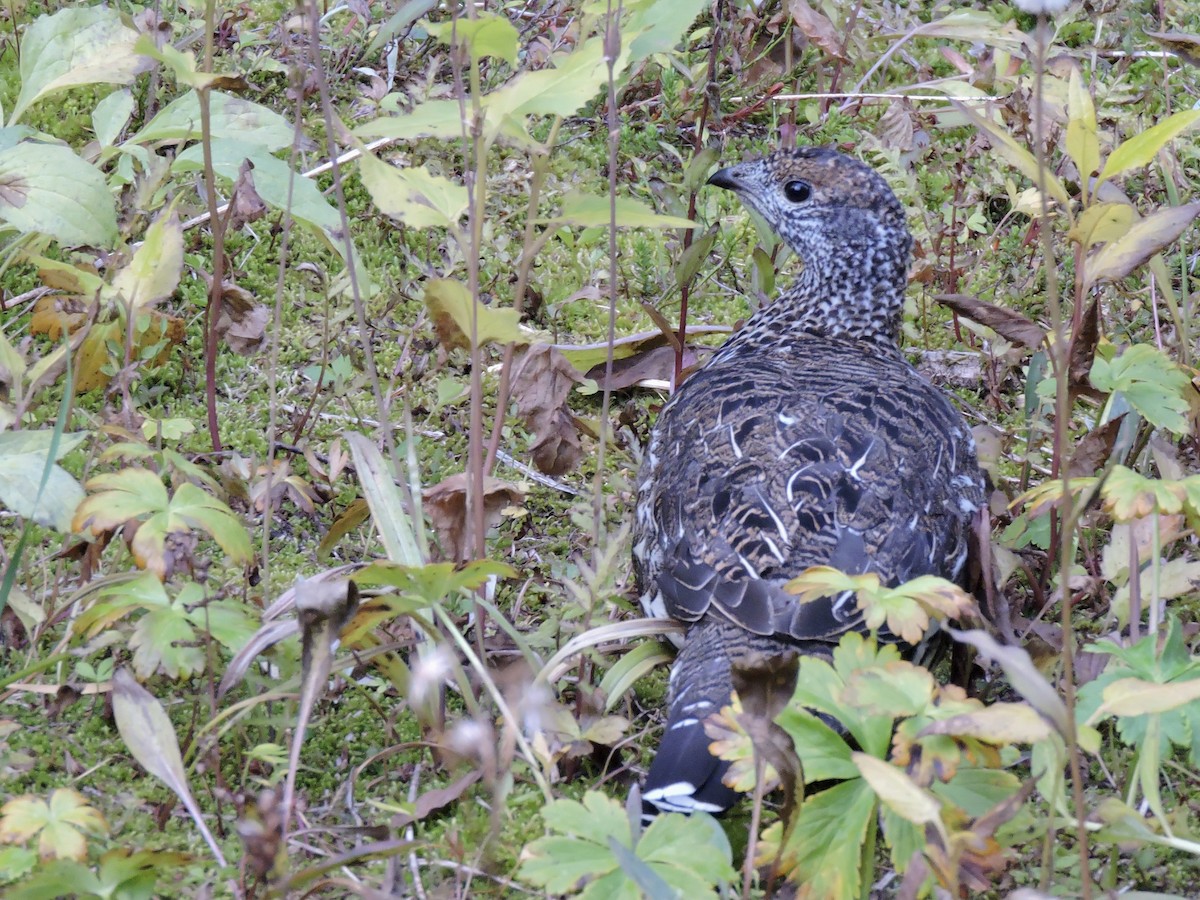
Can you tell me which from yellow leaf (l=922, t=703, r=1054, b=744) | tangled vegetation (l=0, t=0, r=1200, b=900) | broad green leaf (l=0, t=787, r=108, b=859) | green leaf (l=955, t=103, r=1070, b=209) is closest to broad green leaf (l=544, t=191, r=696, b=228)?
tangled vegetation (l=0, t=0, r=1200, b=900)

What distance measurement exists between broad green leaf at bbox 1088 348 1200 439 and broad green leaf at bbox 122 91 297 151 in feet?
8.03

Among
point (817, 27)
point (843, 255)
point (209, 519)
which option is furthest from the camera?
point (817, 27)

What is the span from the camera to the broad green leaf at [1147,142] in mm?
3277

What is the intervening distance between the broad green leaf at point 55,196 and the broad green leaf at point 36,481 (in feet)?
2.08

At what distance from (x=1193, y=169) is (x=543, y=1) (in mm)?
3239

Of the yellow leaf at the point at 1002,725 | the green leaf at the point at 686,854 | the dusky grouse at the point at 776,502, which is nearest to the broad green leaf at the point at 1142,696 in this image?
the yellow leaf at the point at 1002,725

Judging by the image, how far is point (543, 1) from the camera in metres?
6.95

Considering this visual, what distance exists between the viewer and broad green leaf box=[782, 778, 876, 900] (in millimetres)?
2740

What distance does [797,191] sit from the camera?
5277mm

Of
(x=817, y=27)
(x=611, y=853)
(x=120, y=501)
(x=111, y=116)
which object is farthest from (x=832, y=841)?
(x=817, y=27)

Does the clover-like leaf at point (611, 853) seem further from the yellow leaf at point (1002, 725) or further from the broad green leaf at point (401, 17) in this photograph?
the broad green leaf at point (401, 17)

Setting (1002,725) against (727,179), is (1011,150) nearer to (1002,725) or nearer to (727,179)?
(1002,725)

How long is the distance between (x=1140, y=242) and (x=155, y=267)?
2.60 metres

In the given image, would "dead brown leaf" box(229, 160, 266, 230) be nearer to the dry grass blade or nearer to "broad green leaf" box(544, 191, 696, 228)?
"broad green leaf" box(544, 191, 696, 228)
